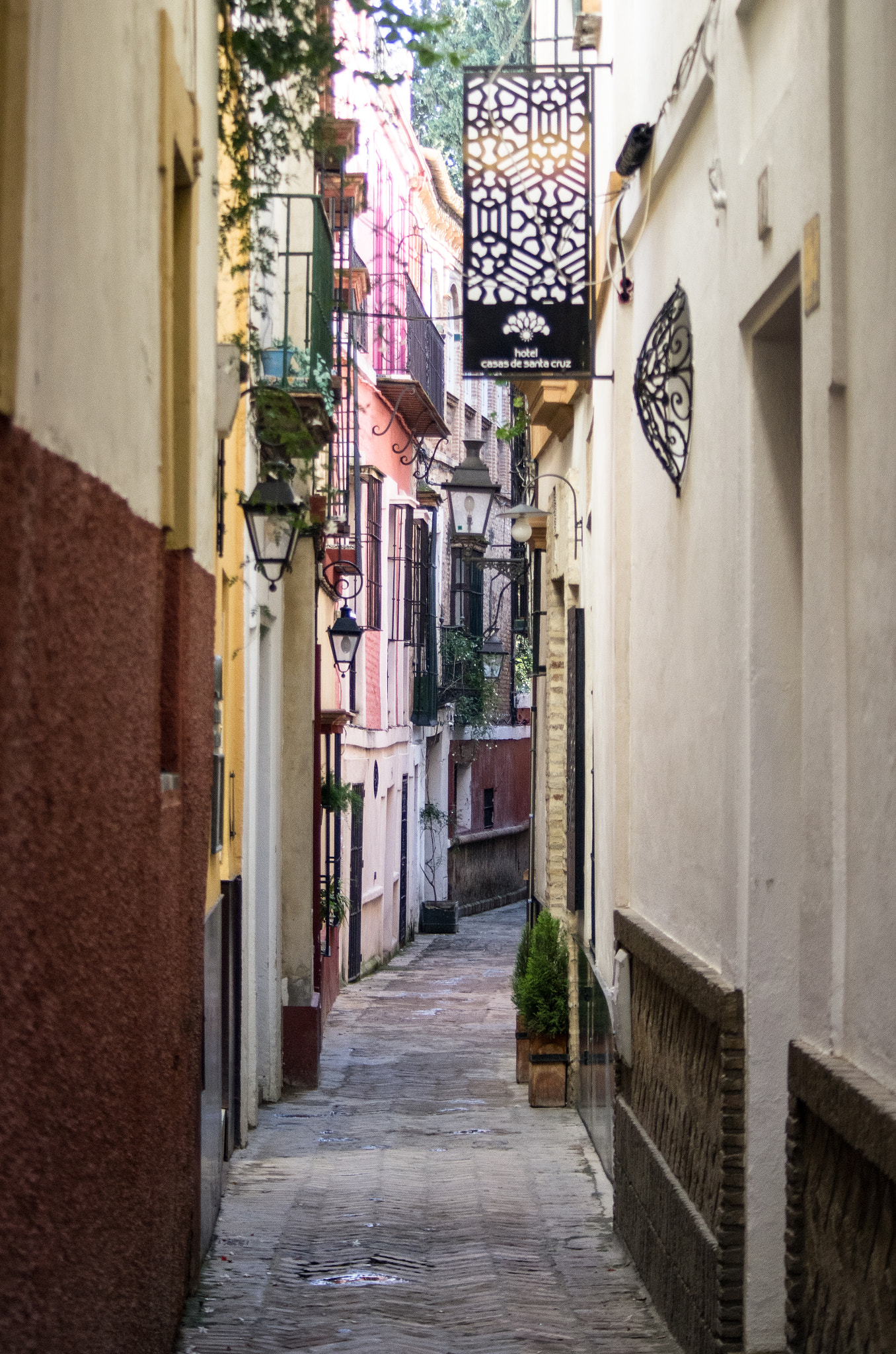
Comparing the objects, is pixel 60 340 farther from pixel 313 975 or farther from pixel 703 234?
pixel 313 975

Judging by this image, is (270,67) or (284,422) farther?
(284,422)

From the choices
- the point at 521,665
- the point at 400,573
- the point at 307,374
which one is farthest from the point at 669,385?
the point at 521,665

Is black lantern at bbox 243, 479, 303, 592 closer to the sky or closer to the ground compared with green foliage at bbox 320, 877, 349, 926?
closer to the sky

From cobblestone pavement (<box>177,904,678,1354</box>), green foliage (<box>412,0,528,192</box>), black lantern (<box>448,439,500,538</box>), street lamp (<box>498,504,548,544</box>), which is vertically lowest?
cobblestone pavement (<box>177,904,678,1354</box>)

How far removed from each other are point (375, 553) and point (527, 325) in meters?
12.7

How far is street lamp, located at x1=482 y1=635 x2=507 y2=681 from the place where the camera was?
1197 inches

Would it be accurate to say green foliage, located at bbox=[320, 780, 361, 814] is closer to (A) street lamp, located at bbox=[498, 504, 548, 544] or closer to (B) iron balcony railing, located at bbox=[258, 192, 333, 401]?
(A) street lamp, located at bbox=[498, 504, 548, 544]

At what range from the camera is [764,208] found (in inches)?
191

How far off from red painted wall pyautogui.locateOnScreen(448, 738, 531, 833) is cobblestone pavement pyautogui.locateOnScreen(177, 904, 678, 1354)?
18570 mm

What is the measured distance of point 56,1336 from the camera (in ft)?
10.9

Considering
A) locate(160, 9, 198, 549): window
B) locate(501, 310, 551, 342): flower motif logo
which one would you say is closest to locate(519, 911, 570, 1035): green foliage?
locate(501, 310, 551, 342): flower motif logo

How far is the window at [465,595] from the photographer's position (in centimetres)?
3080

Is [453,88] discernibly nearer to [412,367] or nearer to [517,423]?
[412,367]

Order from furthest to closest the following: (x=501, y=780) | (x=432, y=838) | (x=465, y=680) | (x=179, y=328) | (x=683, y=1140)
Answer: (x=501, y=780) < (x=465, y=680) < (x=432, y=838) < (x=683, y=1140) < (x=179, y=328)
